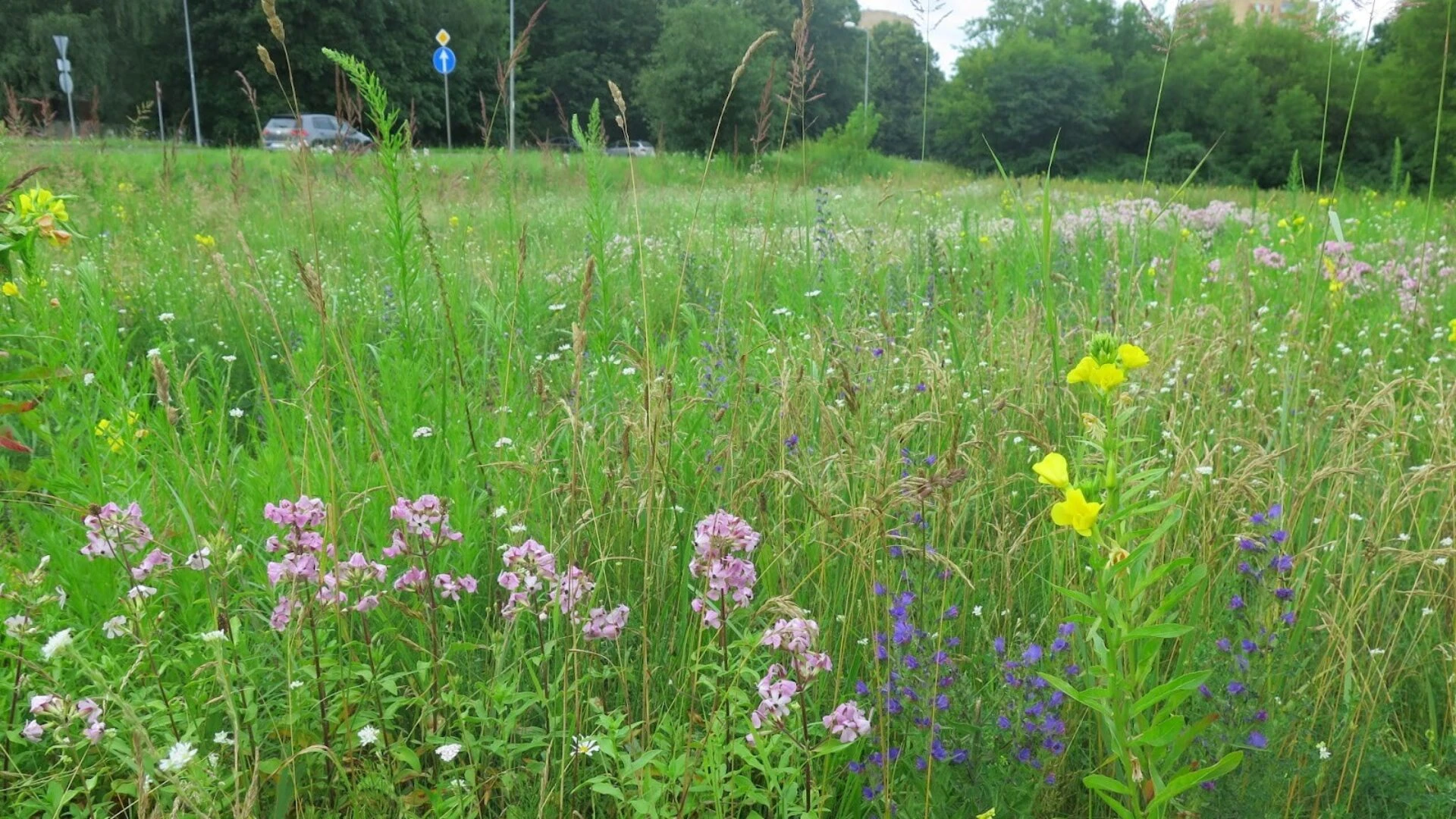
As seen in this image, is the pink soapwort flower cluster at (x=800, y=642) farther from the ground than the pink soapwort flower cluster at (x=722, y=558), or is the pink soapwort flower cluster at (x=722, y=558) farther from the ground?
the pink soapwort flower cluster at (x=722, y=558)

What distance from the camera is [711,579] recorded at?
1351 mm

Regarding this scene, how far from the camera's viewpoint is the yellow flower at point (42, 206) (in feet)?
6.16

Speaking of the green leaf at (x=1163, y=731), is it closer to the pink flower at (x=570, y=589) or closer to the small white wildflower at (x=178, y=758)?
the pink flower at (x=570, y=589)

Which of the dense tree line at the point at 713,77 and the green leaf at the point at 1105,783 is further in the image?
the dense tree line at the point at 713,77

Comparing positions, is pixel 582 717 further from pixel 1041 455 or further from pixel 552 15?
pixel 552 15

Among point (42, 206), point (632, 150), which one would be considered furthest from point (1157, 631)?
point (42, 206)

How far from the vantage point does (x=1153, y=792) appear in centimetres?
118

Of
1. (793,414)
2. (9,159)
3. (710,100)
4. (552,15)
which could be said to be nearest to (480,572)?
(793,414)

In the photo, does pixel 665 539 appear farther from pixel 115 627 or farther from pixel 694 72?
pixel 694 72

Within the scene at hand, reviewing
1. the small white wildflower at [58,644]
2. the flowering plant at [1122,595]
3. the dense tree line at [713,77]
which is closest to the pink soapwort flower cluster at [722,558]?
the flowering plant at [1122,595]

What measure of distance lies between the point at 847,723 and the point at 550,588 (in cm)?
54

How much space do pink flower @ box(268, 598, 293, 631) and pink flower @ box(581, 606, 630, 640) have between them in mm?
467

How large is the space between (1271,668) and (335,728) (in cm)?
162

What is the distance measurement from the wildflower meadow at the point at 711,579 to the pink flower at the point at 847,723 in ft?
0.04
